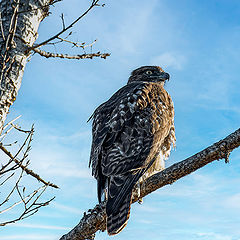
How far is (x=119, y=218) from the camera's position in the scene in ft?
12.9

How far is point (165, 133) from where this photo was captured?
200 inches

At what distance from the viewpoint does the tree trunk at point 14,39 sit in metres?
4.54

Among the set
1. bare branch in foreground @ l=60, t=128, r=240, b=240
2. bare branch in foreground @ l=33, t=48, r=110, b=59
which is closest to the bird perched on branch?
bare branch in foreground @ l=60, t=128, r=240, b=240

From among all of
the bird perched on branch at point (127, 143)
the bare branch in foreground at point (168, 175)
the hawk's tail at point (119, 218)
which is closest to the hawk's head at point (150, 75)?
the bird perched on branch at point (127, 143)

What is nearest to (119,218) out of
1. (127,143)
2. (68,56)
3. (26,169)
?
(127,143)

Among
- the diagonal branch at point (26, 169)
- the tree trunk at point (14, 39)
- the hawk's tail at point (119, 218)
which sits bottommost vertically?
the hawk's tail at point (119, 218)

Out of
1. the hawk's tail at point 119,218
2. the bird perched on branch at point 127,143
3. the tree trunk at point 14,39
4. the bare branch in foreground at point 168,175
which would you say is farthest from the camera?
the tree trunk at point 14,39

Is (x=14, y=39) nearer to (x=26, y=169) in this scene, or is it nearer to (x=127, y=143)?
(x=26, y=169)

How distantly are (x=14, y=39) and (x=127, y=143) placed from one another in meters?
2.40

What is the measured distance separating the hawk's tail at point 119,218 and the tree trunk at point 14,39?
2166 millimetres

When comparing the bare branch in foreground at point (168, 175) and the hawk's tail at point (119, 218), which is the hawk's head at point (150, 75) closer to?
the bare branch in foreground at point (168, 175)

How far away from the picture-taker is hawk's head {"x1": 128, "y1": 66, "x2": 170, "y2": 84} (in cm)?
713

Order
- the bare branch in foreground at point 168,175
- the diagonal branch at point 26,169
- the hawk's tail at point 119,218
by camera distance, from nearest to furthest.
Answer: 1. the bare branch in foreground at point 168,175
2. the hawk's tail at point 119,218
3. the diagonal branch at point 26,169

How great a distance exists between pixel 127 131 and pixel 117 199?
1120 mm
